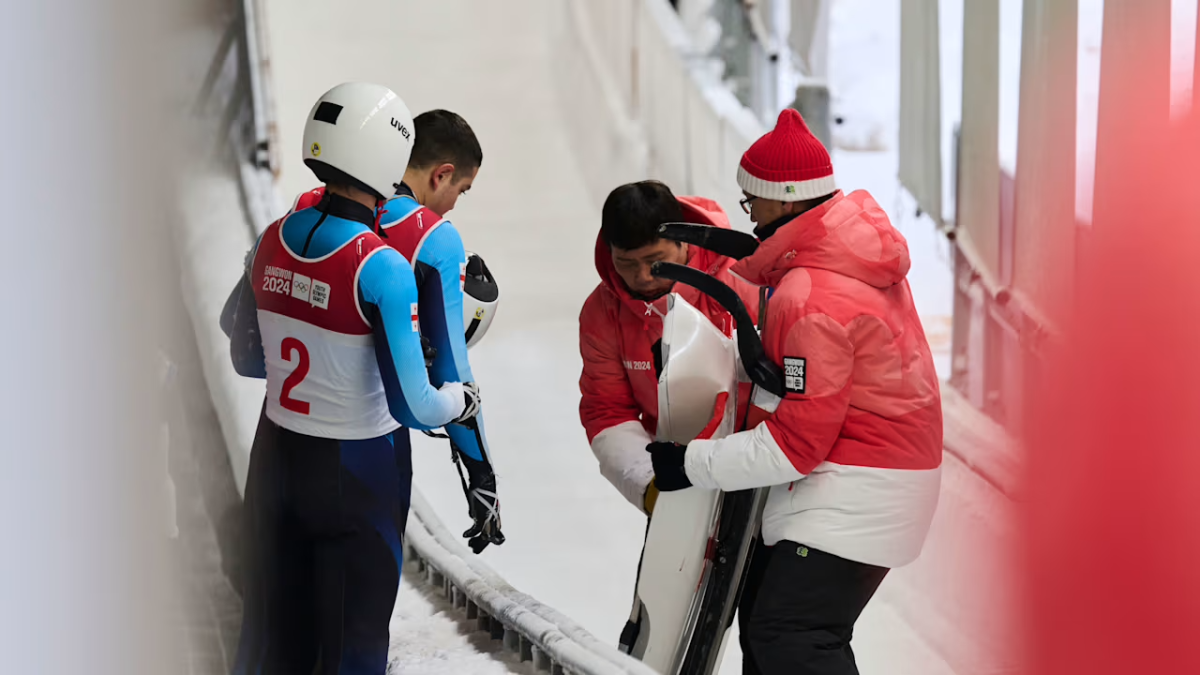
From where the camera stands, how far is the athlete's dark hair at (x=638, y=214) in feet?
6.68

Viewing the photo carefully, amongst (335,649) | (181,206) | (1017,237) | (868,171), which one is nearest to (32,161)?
(181,206)

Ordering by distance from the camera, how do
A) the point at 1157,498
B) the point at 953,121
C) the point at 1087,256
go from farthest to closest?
the point at 953,121, the point at 1087,256, the point at 1157,498

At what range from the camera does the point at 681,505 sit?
76.1 inches

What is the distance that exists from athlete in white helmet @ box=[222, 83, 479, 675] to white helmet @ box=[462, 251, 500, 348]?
27cm

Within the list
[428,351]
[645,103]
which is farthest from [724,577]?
[645,103]

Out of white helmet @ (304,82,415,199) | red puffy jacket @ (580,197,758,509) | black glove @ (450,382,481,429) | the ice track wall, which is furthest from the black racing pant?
the ice track wall

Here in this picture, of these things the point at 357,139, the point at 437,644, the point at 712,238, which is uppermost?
the point at 357,139

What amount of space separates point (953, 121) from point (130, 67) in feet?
11.1

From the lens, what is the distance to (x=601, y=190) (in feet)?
14.4

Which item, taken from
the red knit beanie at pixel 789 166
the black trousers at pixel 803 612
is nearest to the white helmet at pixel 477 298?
the red knit beanie at pixel 789 166

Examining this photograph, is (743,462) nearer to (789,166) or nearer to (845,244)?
(845,244)

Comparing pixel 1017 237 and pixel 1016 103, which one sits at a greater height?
pixel 1016 103

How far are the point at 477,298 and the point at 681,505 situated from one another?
0.56 m

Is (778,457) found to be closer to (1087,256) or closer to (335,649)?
(335,649)
